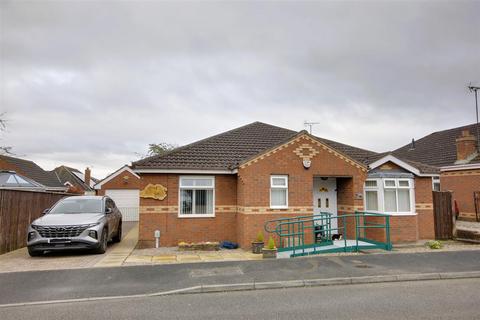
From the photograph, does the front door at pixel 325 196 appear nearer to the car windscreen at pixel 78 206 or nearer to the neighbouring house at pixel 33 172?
the car windscreen at pixel 78 206

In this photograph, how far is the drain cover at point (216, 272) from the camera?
770cm

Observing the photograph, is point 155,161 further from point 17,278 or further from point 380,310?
point 380,310

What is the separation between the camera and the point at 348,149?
50.4ft

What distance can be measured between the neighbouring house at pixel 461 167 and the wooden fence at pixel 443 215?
696 centimetres

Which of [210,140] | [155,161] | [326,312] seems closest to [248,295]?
[326,312]

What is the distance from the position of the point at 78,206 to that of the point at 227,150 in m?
5.80

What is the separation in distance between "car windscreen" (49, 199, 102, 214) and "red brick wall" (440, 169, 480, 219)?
64.1 ft

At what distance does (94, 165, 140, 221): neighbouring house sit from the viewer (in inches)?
1045

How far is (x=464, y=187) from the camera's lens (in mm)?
20094

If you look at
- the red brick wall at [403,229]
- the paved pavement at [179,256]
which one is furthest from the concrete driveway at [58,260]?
the red brick wall at [403,229]

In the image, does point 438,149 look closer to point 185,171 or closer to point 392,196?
point 392,196

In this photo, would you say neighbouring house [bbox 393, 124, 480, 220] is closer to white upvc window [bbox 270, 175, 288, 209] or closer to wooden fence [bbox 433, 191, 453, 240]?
wooden fence [bbox 433, 191, 453, 240]

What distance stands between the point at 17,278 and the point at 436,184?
2345cm

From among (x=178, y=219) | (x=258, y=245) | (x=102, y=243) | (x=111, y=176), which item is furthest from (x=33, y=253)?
(x=111, y=176)
